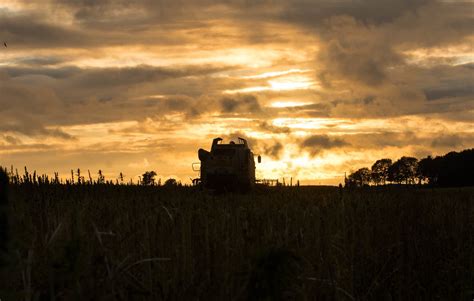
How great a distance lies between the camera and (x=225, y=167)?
3275 cm

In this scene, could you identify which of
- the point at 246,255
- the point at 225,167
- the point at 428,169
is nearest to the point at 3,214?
the point at 246,255

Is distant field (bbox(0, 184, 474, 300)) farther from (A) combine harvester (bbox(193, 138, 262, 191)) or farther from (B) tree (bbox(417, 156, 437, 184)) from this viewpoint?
(B) tree (bbox(417, 156, 437, 184))

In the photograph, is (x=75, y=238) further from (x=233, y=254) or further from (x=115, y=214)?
(x=115, y=214)

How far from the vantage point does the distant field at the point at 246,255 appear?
350 centimetres

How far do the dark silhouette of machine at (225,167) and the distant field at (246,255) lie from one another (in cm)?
2036

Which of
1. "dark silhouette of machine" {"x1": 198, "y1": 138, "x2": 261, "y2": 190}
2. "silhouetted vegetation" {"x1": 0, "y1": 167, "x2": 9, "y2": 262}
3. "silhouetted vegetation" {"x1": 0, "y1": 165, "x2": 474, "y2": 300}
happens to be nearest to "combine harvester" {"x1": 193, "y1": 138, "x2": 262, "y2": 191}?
"dark silhouette of machine" {"x1": 198, "y1": 138, "x2": 261, "y2": 190}

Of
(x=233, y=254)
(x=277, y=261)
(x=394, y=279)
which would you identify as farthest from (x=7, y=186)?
(x=394, y=279)

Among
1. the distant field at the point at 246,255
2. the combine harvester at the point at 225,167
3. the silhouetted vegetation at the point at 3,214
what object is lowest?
the distant field at the point at 246,255

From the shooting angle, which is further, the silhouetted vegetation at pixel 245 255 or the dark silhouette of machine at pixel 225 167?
the dark silhouette of machine at pixel 225 167

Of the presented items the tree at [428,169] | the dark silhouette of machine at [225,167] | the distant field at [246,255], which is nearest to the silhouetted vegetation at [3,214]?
the distant field at [246,255]

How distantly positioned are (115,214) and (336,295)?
5.08 m

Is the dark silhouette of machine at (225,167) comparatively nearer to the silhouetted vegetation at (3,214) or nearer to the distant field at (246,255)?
the distant field at (246,255)

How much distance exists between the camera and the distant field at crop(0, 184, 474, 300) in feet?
11.5

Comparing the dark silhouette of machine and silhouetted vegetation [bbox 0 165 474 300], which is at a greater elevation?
the dark silhouette of machine
